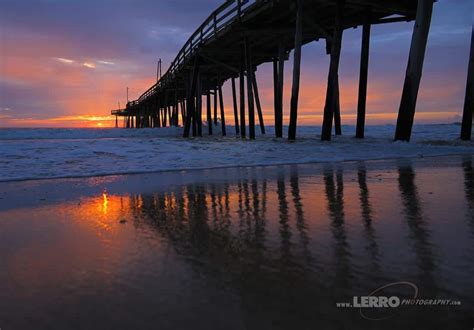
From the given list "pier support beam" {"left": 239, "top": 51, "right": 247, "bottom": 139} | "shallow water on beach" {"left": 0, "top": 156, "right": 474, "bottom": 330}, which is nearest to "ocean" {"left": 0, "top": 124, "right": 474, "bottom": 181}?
"shallow water on beach" {"left": 0, "top": 156, "right": 474, "bottom": 330}

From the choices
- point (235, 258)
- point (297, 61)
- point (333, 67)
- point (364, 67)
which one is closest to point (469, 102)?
point (364, 67)

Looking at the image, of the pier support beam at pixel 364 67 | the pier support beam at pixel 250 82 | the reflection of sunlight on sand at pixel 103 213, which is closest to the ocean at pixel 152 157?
the reflection of sunlight on sand at pixel 103 213

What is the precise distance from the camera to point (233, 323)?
67.5 inches

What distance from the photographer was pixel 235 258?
2.58 m

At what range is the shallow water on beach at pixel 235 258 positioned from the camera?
1.79 metres

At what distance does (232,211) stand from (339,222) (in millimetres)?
1063

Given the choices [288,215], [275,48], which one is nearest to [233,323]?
[288,215]

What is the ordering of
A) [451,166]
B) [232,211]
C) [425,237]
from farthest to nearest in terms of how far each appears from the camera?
[451,166] < [232,211] < [425,237]

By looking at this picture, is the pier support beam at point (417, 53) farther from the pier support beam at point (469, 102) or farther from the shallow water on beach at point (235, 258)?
the shallow water on beach at point (235, 258)

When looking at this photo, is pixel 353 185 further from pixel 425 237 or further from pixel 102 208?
pixel 102 208

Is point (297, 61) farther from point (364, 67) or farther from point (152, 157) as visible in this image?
point (152, 157)

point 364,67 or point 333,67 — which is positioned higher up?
point 364,67

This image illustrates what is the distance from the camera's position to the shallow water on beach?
5.89 ft

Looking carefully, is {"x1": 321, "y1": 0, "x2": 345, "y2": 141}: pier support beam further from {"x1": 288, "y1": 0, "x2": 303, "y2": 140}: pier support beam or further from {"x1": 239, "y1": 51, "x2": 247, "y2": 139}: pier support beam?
{"x1": 239, "y1": 51, "x2": 247, "y2": 139}: pier support beam
